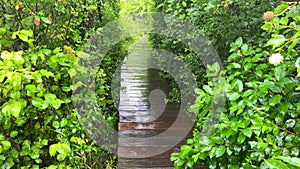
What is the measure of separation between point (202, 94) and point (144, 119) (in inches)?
80.3

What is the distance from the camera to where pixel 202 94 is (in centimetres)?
169

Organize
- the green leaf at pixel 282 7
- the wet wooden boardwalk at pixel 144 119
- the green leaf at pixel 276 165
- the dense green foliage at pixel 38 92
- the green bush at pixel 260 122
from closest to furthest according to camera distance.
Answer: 1. the green leaf at pixel 276 165
2. the green leaf at pixel 282 7
3. the green bush at pixel 260 122
4. the dense green foliage at pixel 38 92
5. the wet wooden boardwalk at pixel 144 119

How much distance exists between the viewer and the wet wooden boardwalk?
108 inches

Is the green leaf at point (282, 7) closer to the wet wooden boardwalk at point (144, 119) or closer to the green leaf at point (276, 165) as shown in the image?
the green leaf at point (276, 165)

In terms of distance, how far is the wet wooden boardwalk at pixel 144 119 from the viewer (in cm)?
273

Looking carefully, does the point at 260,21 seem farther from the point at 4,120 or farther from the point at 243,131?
the point at 4,120

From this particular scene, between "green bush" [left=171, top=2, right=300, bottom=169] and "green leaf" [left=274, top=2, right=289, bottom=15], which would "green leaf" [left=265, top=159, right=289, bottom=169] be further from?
"green leaf" [left=274, top=2, right=289, bottom=15]

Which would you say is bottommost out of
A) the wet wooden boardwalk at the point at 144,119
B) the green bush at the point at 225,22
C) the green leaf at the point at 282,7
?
the wet wooden boardwalk at the point at 144,119

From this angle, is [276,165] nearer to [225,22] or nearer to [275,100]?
[275,100]

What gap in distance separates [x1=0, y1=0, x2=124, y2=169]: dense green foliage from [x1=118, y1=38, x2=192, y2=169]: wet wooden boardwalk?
0.31 metres

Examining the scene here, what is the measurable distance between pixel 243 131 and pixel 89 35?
238cm

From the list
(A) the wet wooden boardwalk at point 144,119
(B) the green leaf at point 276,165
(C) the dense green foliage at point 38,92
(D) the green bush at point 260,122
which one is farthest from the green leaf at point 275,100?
(A) the wet wooden boardwalk at point 144,119

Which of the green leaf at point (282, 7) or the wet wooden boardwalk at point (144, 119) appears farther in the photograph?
the wet wooden boardwalk at point (144, 119)

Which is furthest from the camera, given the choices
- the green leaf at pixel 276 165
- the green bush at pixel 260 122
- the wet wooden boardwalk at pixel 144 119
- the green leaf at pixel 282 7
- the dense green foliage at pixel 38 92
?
the wet wooden boardwalk at pixel 144 119
